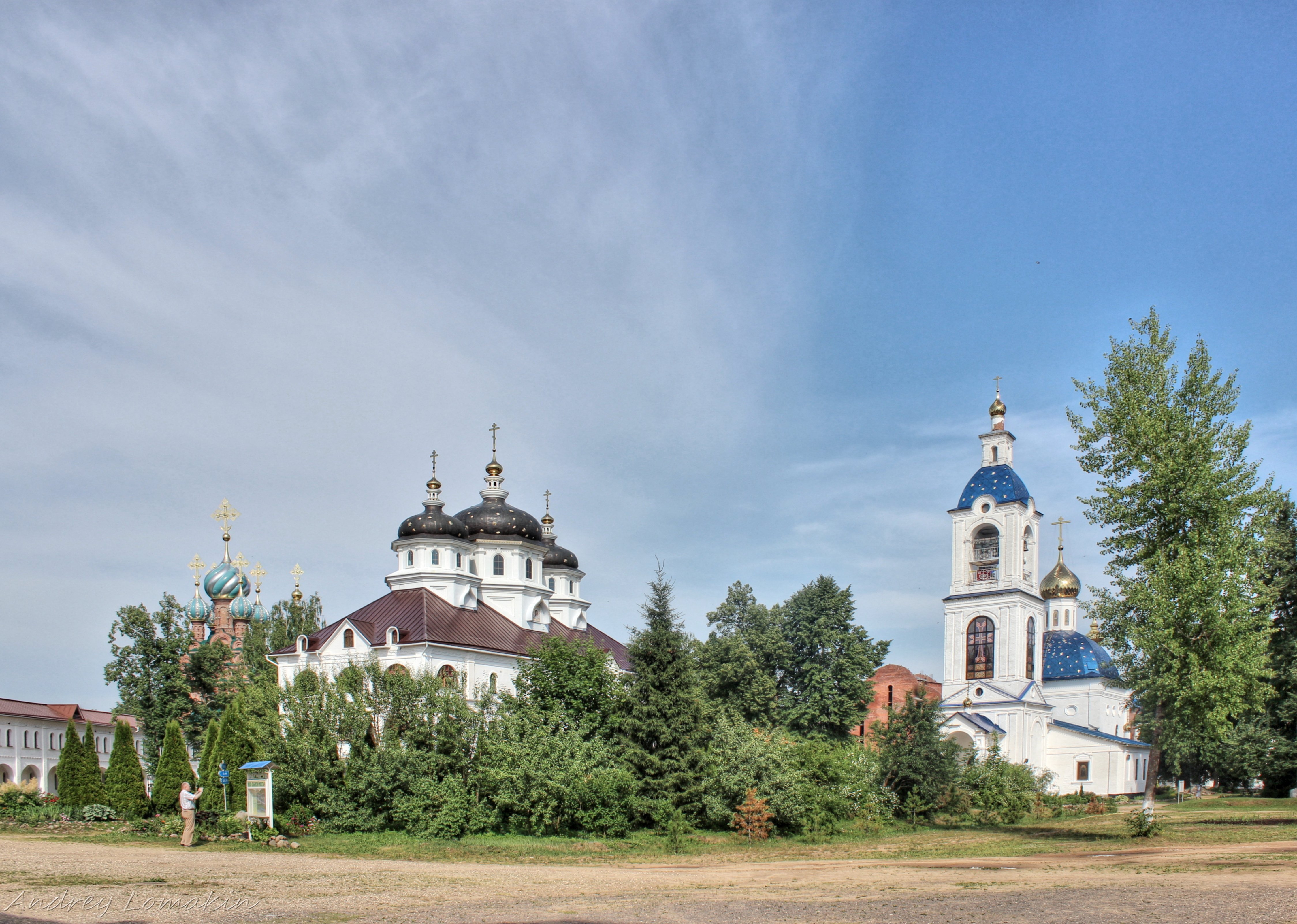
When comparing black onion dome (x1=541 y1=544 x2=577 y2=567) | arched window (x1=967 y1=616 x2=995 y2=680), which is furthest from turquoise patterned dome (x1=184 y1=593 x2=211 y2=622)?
arched window (x1=967 y1=616 x2=995 y2=680)

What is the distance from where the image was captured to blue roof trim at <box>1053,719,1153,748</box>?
2258 inches

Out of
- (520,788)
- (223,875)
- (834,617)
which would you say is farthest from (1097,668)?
(223,875)

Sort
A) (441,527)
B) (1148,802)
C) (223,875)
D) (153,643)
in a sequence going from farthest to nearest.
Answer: (153,643)
(441,527)
(1148,802)
(223,875)

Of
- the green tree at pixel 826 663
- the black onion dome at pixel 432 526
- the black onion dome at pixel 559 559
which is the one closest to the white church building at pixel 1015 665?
the green tree at pixel 826 663

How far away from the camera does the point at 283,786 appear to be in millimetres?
26188

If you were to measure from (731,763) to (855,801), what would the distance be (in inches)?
201

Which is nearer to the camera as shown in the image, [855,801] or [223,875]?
[223,875]

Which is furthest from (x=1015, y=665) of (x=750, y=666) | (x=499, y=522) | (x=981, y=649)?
(x=499, y=522)

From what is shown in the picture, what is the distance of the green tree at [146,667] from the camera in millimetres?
45781

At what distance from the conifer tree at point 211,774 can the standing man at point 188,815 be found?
14.5ft

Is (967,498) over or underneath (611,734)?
over

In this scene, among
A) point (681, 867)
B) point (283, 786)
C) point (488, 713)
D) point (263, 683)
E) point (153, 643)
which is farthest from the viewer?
point (153, 643)

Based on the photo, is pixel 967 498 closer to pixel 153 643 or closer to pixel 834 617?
pixel 834 617

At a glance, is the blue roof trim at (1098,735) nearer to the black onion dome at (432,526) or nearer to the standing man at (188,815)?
the black onion dome at (432,526)
